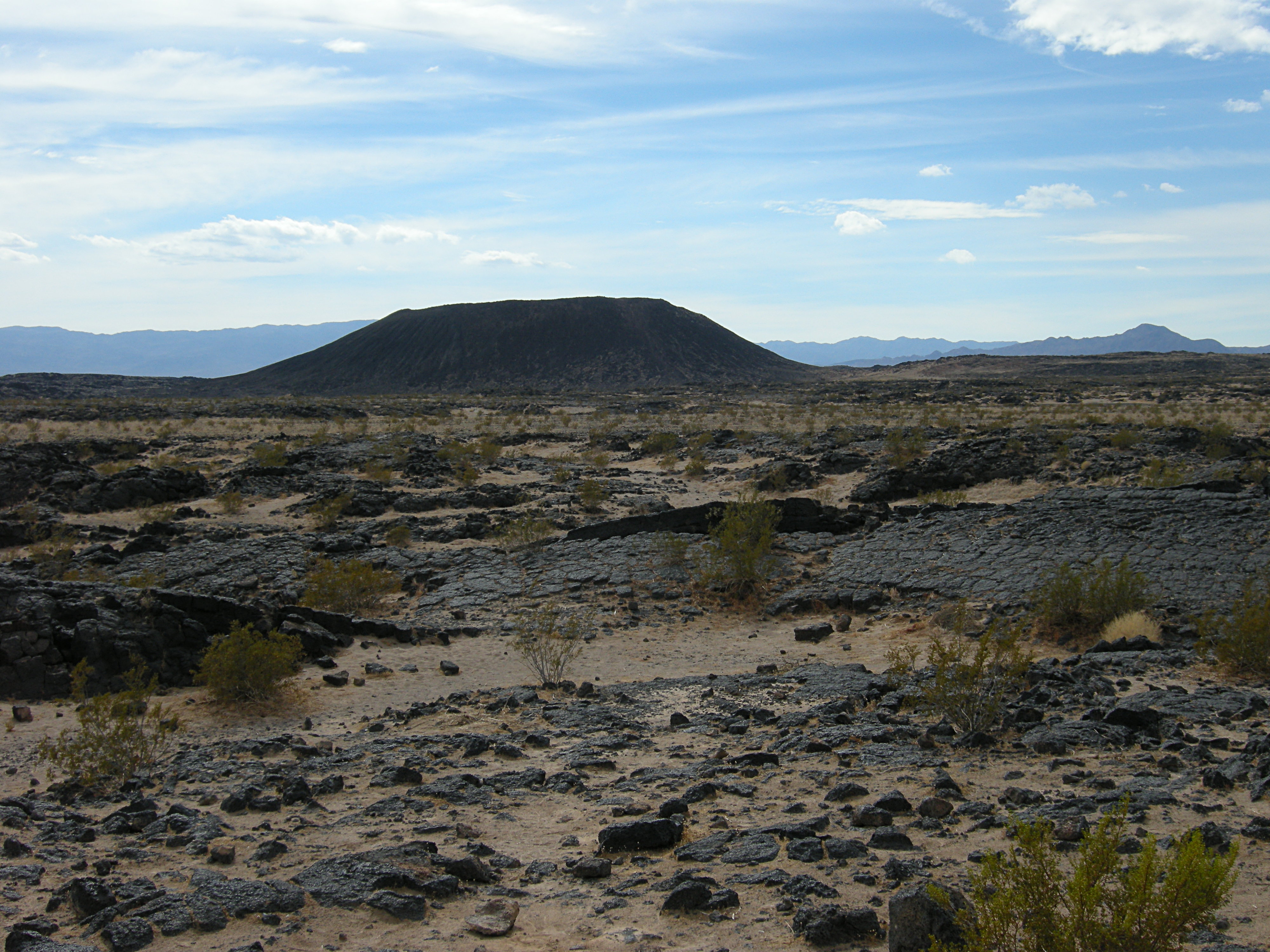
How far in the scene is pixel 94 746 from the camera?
6.79m

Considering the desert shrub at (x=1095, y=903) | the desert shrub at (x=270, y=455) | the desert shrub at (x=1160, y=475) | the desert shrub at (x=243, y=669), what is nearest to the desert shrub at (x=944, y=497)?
the desert shrub at (x=1160, y=475)

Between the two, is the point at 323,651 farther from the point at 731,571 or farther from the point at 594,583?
the point at 731,571

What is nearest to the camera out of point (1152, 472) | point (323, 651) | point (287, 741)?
point (287, 741)

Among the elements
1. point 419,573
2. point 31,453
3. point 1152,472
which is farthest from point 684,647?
point 31,453

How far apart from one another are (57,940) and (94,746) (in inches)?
115

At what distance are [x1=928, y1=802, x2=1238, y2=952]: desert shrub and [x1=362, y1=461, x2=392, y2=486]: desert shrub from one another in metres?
22.8

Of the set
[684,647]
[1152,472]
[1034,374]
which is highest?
[1034,374]

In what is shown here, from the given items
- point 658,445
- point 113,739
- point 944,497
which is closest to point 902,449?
point 944,497

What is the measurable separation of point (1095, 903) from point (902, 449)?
2387cm

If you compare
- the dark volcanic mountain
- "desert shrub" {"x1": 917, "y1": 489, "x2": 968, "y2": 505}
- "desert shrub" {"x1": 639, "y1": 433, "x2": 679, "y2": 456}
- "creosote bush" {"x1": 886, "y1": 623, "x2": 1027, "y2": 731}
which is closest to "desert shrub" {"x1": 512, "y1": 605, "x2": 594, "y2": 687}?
Result: "creosote bush" {"x1": 886, "y1": 623, "x2": 1027, "y2": 731}

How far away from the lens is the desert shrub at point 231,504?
20984mm

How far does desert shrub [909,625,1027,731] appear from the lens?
23.7 feet

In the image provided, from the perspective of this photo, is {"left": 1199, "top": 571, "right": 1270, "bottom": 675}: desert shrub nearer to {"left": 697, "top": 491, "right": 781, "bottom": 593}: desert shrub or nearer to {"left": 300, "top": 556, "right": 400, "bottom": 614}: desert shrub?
{"left": 697, "top": 491, "right": 781, "bottom": 593}: desert shrub

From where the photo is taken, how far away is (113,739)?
688 centimetres
